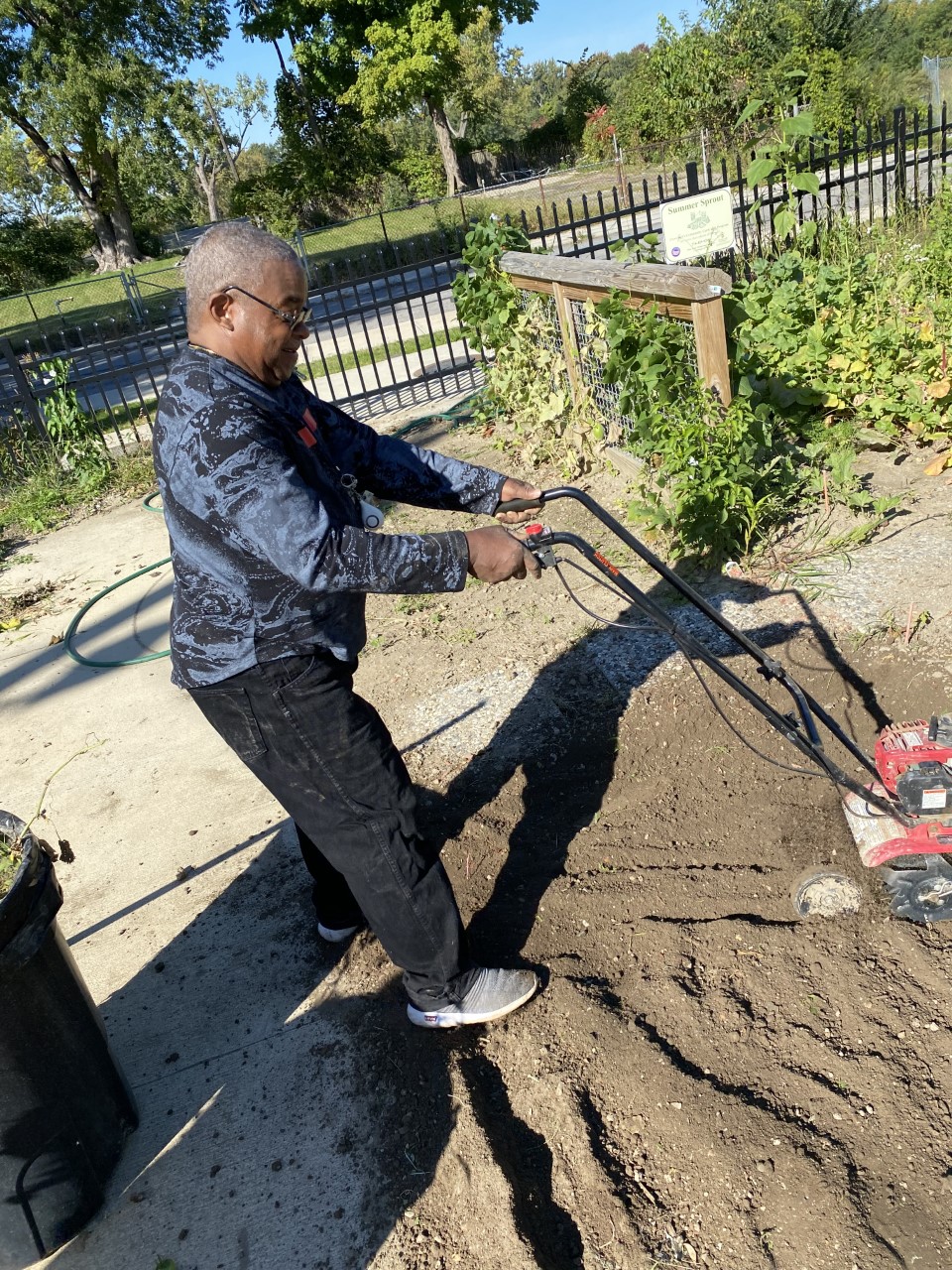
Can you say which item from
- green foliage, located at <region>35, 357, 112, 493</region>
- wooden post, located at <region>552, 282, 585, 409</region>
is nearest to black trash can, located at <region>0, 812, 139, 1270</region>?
wooden post, located at <region>552, 282, 585, 409</region>

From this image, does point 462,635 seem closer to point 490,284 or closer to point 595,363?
point 595,363

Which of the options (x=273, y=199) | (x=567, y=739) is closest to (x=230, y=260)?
(x=567, y=739)

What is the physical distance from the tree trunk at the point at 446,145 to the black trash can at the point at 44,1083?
127 feet

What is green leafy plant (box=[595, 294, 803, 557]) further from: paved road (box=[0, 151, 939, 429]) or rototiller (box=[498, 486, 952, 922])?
paved road (box=[0, 151, 939, 429])


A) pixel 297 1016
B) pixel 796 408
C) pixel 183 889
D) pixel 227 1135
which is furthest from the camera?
pixel 796 408

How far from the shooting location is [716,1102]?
7.83 feet

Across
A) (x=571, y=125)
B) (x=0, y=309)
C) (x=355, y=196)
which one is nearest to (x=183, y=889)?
(x=0, y=309)

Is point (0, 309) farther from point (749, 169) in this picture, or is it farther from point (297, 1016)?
point (297, 1016)

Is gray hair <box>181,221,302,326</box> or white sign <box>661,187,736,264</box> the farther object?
white sign <box>661,187,736,264</box>

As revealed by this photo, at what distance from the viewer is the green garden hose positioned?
5.71 m

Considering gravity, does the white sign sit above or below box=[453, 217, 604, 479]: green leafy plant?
above

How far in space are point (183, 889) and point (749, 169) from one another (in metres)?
5.32

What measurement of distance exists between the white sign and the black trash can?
541 centimetres

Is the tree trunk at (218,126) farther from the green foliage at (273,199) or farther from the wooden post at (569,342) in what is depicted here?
the wooden post at (569,342)
